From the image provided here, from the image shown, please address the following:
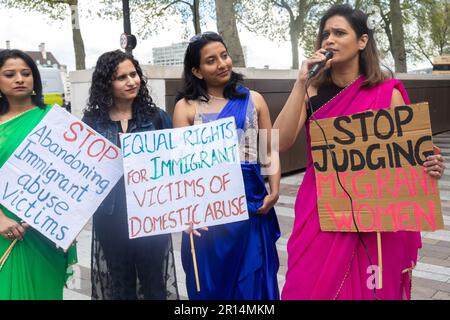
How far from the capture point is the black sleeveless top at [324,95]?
2.16 m

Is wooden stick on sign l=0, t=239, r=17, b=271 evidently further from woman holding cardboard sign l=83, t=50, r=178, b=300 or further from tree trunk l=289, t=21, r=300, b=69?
tree trunk l=289, t=21, r=300, b=69

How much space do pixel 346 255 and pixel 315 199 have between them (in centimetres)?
27

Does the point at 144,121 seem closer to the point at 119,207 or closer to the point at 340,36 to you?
the point at 119,207

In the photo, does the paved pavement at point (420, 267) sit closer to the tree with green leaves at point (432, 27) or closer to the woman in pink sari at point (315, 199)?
the woman in pink sari at point (315, 199)

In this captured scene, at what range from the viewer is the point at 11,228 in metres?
2.32

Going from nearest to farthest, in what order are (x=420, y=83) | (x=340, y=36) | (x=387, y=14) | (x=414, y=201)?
1. (x=414, y=201)
2. (x=340, y=36)
3. (x=420, y=83)
4. (x=387, y=14)

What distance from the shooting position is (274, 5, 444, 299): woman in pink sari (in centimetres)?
202

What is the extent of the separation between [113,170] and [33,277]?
68cm

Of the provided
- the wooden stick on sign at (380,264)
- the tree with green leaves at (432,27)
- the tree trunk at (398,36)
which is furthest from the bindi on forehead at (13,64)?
the tree with green leaves at (432,27)

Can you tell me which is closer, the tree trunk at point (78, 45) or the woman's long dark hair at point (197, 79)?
the woman's long dark hair at point (197, 79)

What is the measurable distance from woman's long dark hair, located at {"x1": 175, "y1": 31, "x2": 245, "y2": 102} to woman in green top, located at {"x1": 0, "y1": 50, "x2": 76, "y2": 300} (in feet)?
2.42

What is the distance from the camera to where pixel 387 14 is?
2258 centimetres
